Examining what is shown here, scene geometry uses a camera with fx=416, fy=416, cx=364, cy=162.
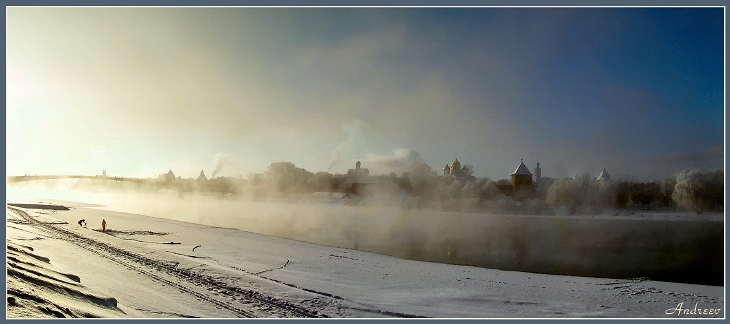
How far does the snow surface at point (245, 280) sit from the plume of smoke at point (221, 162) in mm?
397

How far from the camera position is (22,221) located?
12.0 ft

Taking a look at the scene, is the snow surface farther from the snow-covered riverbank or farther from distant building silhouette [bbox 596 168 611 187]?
distant building silhouette [bbox 596 168 611 187]

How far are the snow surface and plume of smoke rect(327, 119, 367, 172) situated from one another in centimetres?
56

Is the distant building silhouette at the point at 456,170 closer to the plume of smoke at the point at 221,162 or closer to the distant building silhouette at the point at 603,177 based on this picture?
the distant building silhouette at the point at 603,177

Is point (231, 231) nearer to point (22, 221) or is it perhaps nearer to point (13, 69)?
point (22, 221)

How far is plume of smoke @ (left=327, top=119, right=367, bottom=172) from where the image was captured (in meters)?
3.59

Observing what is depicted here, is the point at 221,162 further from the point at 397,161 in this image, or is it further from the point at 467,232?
the point at 467,232

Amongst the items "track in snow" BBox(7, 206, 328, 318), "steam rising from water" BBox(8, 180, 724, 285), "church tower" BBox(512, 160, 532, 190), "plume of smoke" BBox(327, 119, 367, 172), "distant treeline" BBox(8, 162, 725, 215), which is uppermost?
"plume of smoke" BBox(327, 119, 367, 172)

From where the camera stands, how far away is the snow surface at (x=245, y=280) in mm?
3162

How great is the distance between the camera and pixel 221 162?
12.0 ft

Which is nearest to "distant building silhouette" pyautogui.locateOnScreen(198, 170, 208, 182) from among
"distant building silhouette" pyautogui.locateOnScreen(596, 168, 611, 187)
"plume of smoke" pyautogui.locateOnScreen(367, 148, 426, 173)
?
"plume of smoke" pyautogui.locateOnScreen(367, 148, 426, 173)

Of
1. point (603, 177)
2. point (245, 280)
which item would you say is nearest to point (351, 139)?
point (245, 280)

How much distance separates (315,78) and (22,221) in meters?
2.86

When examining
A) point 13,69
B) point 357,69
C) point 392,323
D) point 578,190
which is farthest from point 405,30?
point 13,69
